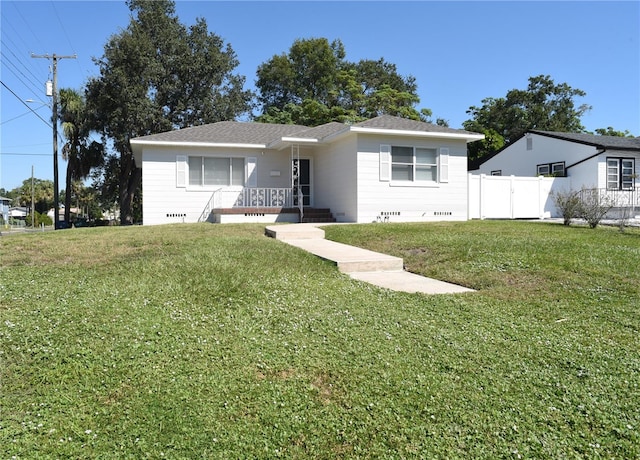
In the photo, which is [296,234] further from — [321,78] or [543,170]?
[321,78]

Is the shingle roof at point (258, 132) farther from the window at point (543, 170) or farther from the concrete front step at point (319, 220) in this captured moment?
the window at point (543, 170)

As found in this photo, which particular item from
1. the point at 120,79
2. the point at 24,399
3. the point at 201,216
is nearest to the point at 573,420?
the point at 24,399

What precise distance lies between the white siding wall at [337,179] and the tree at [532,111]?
24.1 meters

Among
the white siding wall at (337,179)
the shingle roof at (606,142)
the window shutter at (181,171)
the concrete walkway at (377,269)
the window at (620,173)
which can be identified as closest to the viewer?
the concrete walkway at (377,269)

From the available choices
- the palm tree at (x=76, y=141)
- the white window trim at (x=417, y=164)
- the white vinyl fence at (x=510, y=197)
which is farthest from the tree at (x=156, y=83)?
the white vinyl fence at (x=510, y=197)

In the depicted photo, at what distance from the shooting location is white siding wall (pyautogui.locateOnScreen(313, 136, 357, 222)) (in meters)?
15.2

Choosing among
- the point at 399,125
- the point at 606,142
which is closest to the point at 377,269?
the point at 399,125

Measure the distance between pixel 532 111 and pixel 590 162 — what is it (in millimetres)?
20474

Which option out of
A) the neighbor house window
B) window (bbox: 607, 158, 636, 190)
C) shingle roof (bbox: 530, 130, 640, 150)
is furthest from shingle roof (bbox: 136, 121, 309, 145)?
window (bbox: 607, 158, 636, 190)

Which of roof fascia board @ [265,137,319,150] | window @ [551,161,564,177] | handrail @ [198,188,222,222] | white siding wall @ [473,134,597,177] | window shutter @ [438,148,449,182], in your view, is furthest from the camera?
window @ [551,161,564,177]

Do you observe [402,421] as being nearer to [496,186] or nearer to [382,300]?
[382,300]

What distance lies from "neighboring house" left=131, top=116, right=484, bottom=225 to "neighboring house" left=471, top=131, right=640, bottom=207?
8.49 m

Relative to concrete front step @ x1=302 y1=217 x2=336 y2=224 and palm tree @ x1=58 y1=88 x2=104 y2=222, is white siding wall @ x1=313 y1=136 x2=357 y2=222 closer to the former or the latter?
concrete front step @ x1=302 y1=217 x2=336 y2=224

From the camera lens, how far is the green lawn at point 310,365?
2713 mm
